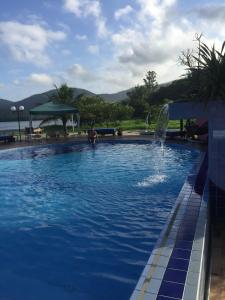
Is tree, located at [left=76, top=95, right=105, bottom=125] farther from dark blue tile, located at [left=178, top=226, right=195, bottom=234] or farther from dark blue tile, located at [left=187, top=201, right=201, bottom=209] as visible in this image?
dark blue tile, located at [left=178, top=226, right=195, bottom=234]

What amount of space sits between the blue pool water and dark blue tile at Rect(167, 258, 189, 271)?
4.25 ft

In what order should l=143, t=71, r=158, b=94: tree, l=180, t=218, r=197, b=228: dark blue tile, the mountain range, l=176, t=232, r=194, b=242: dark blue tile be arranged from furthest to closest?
l=143, t=71, r=158, b=94: tree → the mountain range → l=180, t=218, r=197, b=228: dark blue tile → l=176, t=232, r=194, b=242: dark blue tile

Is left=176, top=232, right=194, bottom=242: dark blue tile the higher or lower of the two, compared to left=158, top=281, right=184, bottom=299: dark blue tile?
higher

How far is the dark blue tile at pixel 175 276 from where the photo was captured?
3.64m

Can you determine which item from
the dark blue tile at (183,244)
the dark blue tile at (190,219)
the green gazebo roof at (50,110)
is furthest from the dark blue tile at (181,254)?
the green gazebo roof at (50,110)

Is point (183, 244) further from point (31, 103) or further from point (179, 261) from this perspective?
point (31, 103)

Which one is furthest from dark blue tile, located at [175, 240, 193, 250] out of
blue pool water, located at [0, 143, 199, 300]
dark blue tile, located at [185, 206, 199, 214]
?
dark blue tile, located at [185, 206, 199, 214]

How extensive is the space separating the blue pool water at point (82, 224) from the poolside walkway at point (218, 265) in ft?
4.29

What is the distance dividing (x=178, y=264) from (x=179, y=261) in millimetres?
83

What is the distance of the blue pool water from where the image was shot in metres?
5.46

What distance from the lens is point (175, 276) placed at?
371 cm

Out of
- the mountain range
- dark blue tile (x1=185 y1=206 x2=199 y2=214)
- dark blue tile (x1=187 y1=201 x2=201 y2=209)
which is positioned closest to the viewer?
dark blue tile (x1=185 y1=206 x2=199 y2=214)

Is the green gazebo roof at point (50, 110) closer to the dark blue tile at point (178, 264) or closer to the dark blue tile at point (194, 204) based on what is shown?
the dark blue tile at point (194, 204)

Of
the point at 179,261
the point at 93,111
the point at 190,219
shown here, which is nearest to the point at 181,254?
the point at 179,261
